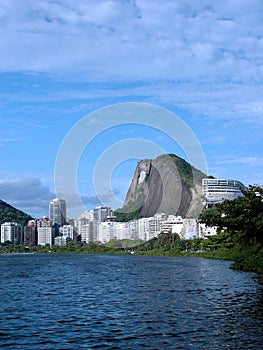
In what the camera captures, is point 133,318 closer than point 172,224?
Yes

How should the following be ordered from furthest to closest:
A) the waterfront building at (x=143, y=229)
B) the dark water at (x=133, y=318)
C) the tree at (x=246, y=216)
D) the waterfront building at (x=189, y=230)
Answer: the waterfront building at (x=143, y=229)
the waterfront building at (x=189, y=230)
the tree at (x=246, y=216)
the dark water at (x=133, y=318)

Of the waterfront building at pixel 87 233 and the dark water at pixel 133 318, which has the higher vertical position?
the waterfront building at pixel 87 233

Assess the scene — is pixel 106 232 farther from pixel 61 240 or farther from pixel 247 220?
pixel 247 220

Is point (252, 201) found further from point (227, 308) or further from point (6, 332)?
point (6, 332)

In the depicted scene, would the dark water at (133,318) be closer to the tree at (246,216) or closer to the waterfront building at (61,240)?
the tree at (246,216)

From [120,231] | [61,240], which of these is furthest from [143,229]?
[61,240]

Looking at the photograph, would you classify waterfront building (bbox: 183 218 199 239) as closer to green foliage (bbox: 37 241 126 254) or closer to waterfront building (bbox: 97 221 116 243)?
waterfront building (bbox: 97 221 116 243)

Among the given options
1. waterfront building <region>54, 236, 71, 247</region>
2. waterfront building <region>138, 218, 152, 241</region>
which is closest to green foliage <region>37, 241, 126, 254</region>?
waterfront building <region>54, 236, 71, 247</region>

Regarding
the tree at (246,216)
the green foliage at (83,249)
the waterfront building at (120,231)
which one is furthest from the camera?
the waterfront building at (120,231)

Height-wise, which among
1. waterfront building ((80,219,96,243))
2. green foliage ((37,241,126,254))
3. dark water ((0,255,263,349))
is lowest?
green foliage ((37,241,126,254))

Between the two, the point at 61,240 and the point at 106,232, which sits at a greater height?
the point at 106,232

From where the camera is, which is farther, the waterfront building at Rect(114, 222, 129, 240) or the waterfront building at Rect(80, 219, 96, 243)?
the waterfront building at Rect(80, 219, 96, 243)

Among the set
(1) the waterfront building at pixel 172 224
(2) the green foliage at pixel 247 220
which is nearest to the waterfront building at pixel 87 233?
(1) the waterfront building at pixel 172 224
